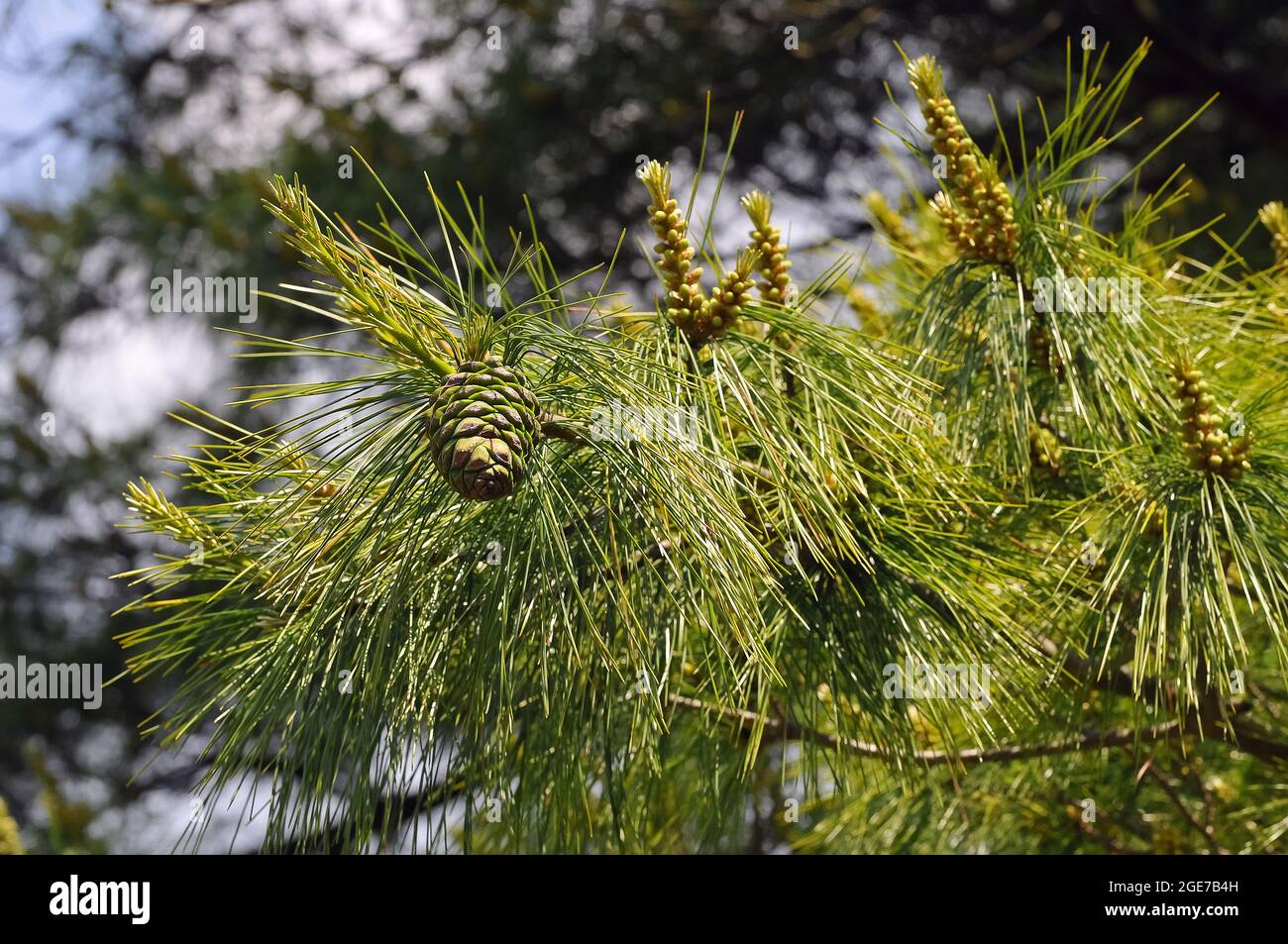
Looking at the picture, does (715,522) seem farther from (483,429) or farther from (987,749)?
(987,749)

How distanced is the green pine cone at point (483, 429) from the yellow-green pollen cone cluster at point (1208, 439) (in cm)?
42

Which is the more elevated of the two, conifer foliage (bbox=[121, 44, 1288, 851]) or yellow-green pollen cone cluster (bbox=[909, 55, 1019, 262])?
yellow-green pollen cone cluster (bbox=[909, 55, 1019, 262])

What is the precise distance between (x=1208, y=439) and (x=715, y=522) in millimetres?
358

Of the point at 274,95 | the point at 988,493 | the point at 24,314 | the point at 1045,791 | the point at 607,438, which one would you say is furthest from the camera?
the point at 24,314

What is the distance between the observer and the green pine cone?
0.54 meters

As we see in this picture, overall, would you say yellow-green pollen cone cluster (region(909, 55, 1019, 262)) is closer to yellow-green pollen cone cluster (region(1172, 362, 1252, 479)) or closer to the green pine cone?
yellow-green pollen cone cluster (region(1172, 362, 1252, 479))

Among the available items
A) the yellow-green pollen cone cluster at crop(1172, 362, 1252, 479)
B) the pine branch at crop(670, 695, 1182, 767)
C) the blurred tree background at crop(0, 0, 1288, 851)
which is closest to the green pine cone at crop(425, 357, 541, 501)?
the pine branch at crop(670, 695, 1182, 767)

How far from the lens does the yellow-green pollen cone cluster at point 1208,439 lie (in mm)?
742

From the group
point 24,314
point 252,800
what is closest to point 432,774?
point 252,800

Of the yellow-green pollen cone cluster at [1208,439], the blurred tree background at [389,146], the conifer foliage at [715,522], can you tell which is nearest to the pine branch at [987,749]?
the conifer foliage at [715,522]

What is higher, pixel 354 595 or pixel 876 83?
pixel 876 83
